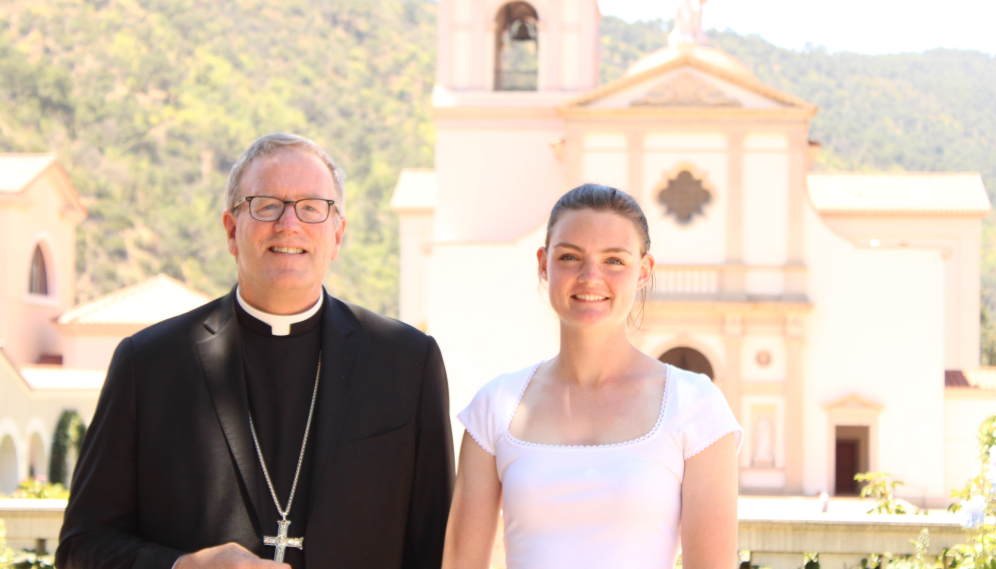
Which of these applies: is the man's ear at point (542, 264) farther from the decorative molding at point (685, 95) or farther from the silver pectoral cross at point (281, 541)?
the decorative molding at point (685, 95)

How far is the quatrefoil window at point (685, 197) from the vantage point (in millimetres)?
20719

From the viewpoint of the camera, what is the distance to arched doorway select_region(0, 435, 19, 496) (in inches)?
743

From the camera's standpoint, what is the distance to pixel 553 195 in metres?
22.7

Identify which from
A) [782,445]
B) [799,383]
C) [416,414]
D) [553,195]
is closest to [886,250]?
[799,383]

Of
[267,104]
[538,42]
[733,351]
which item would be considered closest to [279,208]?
[733,351]

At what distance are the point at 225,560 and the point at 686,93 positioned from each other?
19131 mm

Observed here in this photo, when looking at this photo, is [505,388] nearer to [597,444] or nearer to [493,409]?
[493,409]

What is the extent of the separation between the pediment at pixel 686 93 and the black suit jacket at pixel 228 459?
18.0 meters

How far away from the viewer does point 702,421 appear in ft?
8.30

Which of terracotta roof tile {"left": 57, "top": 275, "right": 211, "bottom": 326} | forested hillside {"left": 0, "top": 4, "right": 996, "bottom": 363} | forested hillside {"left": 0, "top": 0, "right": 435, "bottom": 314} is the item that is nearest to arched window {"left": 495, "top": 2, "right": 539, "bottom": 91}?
terracotta roof tile {"left": 57, "top": 275, "right": 211, "bottom": 326}

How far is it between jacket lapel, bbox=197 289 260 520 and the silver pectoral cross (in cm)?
8

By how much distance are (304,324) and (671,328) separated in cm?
1774

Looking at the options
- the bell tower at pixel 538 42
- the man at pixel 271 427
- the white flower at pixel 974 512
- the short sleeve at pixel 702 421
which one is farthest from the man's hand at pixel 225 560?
the bell tower at pixel 538 42

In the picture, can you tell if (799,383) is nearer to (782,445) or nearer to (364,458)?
(782,445)
